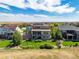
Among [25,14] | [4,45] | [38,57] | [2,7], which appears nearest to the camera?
[38,57]

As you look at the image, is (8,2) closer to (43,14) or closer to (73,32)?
(43,14)

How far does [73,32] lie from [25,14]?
27.8 ft

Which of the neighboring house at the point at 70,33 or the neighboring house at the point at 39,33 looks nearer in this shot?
the neighboring house at the point at 70,33

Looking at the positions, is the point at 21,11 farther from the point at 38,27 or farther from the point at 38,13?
the point at 38,27

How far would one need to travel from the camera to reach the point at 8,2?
89.9 feet

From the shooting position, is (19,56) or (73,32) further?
(73,32)

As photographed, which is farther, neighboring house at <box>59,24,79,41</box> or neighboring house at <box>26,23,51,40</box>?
neighboring house at <box>26,23,51,40</box>

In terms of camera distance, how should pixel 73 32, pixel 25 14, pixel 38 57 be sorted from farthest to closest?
pixel 73 32
pixel 25 14
pixel 38 57

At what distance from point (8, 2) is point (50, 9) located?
20.8 ft

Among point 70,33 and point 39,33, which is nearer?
point 39,33

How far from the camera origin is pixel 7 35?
3272 centimetres

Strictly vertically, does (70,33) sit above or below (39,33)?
below

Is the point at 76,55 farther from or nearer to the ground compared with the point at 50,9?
nearer to the ground

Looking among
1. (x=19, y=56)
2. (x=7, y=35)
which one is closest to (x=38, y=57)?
(x=19, y=56)
